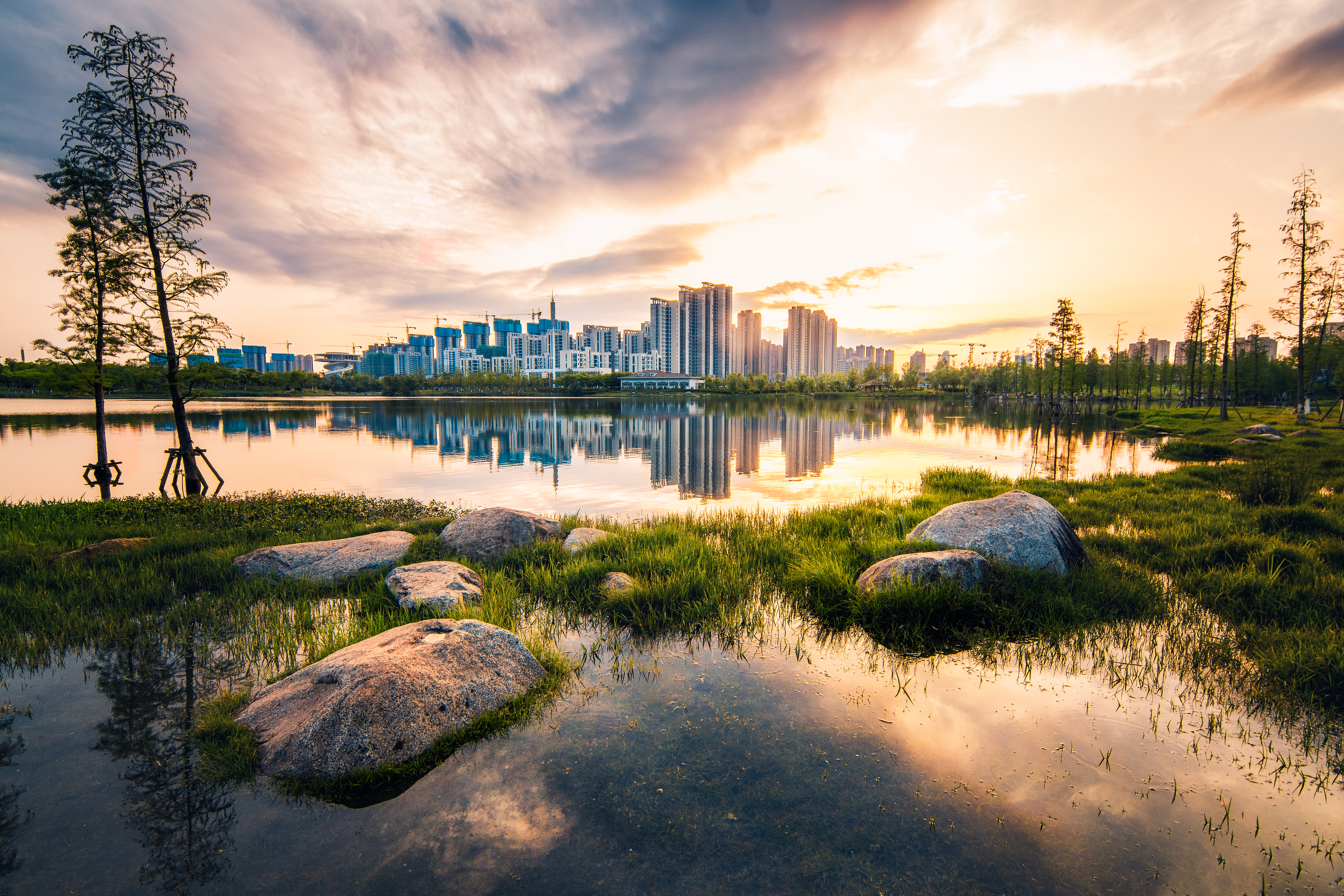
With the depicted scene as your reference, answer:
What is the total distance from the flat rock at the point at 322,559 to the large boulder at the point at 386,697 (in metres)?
4.47

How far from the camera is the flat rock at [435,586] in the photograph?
813 centimetres

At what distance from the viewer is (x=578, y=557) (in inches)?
424

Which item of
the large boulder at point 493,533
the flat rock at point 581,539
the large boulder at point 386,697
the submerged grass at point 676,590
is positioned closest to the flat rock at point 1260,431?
the submerged grass at point 676,590

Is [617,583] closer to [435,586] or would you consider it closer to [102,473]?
[435,586]

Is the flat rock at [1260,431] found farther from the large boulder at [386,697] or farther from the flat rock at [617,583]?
the large boulder at [386,697]

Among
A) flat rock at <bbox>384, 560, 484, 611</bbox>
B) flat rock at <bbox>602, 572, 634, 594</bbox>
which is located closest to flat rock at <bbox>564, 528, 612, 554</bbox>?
flat rock at <bbox>602, 572, 634, 594</bbox>

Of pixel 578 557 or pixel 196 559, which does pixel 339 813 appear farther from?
pixel 196 559

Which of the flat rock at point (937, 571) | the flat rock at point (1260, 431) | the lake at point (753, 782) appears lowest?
the lake at point (753, 782)

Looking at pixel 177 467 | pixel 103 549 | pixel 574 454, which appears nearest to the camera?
pixel 103 549

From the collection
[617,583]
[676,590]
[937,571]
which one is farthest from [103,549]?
[937,571]

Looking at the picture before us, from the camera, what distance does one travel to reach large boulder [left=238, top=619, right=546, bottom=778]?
491 centimetres

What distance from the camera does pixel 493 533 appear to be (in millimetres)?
11586

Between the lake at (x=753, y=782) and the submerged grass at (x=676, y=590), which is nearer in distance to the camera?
the lake at (x=753, y=782)

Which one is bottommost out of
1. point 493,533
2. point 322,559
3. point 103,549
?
point 322,559
